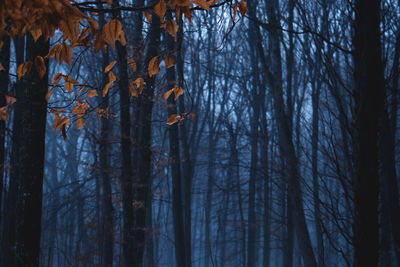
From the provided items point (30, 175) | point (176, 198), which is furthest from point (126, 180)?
point (30, 175)

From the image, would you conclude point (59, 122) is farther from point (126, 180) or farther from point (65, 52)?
point (126, 180)

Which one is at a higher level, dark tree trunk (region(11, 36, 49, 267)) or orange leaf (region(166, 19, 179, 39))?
orange leaf (region(166, 19, 179, 39))

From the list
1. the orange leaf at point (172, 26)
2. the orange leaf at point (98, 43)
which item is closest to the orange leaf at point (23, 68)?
the orange leaf at point (98, 43)

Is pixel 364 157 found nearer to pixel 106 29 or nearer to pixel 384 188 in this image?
pixel 106 29

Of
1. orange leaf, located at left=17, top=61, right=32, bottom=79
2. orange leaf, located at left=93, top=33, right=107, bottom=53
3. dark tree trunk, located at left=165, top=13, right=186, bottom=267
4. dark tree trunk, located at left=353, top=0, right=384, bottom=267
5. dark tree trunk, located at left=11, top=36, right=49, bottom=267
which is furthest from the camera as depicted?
dark tree trunk, located at left=165, top=13, right=186, bottom=267

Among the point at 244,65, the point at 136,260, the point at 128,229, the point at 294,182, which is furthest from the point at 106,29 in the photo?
the point at 244,65

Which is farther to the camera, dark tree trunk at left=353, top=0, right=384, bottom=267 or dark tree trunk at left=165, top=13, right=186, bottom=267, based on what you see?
dark tree trunk at left=165, top=13, right=186, bottom=267

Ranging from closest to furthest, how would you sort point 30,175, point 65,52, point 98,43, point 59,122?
1. point 98,43
2. point 65,52
3. point 59,122
4. point 30,175

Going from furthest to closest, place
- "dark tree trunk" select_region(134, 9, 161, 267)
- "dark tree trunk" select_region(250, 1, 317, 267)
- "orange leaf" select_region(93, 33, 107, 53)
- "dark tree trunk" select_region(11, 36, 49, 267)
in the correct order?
"dark tree trunk" select_region(134, 9, 161, 267), "dark tree trunk" select_region(250, 1, 317, 267), "dark tree trunk" select_region(11, 36, 49, 267), "orange leaf" select_region(93, 33, 107, 53)

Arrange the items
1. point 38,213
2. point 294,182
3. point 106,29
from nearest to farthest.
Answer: point 106,29, point 38,213, point 294,182

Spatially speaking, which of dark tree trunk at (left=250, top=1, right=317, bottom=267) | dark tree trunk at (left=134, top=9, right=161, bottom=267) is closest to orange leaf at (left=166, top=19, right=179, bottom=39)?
dark tree trunk at (left=250, top=1, right=317, bottom=267)

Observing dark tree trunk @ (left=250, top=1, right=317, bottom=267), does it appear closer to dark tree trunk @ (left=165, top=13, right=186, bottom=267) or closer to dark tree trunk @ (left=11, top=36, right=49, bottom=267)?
dark tree trunk @ (left=165, top=13, right=186, bottom=267)

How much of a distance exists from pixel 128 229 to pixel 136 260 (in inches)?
38.2

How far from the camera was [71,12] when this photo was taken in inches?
75.4
